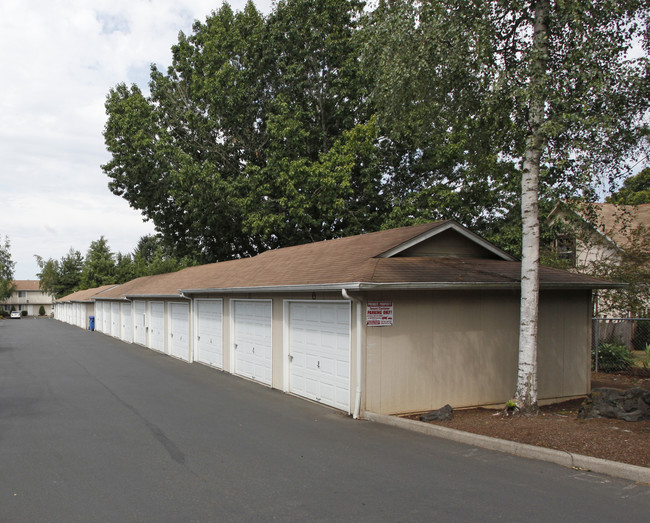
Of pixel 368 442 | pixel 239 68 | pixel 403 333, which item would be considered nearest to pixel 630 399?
pixel 403 333

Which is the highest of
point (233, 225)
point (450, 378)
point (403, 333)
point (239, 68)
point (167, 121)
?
point (239, 68)

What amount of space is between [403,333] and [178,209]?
23.5 meters

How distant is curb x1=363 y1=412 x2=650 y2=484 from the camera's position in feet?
20.3

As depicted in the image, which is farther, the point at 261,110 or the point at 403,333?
the point at 261,110

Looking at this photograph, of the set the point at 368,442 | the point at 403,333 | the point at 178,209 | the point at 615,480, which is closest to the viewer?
the point at 615,480

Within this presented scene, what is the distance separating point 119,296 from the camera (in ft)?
99.3

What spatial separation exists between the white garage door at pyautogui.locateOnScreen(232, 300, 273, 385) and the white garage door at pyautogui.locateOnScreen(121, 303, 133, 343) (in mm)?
15948

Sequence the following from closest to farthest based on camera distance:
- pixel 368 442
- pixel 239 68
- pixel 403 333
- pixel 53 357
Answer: pixel 368 442, pixel 403 333, pixel 53 357, pixel 239 68

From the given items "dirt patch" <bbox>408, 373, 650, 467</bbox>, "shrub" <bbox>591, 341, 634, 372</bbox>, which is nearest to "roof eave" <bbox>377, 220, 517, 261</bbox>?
"dirt patch" <bbox>408, 373, 650, 467</bbox>

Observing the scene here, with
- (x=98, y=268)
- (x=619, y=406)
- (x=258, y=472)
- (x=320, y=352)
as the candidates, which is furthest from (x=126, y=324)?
(x=98, y=268)

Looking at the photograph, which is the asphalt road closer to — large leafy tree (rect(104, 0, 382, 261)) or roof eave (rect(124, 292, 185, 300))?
roof eave (rect(124, 292, 185, 300))

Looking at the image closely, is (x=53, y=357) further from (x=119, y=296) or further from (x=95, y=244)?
(x=95, y=244)

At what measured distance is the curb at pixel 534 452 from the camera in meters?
6.18

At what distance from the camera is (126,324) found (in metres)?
30.9
